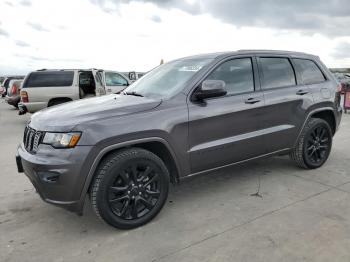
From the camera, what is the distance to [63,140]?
293 cm

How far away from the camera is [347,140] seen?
6.99 metres

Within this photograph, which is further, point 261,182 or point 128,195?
point 261,182

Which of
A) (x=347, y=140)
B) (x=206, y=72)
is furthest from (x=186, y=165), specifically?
(x=347, y=140)

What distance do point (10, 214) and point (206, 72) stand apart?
2.73 meters

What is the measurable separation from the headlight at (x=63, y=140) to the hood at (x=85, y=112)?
54 mm

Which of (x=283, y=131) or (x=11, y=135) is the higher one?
(x=283, y=131)

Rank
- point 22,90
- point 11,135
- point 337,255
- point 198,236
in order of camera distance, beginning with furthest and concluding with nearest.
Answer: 1. point 22,90
2. point 11,135
3. point 198,236
4. point 337,255

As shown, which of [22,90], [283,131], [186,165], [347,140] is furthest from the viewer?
[22,90]

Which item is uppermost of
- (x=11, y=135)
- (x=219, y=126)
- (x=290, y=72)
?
(x=290, y=72)

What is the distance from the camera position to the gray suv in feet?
9.73

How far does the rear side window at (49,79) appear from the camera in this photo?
10.7 meters

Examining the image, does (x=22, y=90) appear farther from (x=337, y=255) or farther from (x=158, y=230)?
(x=337, y=255)

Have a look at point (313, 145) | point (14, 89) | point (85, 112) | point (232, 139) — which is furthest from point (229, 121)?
point (14, 89)

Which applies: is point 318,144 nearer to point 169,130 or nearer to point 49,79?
point 169,130
